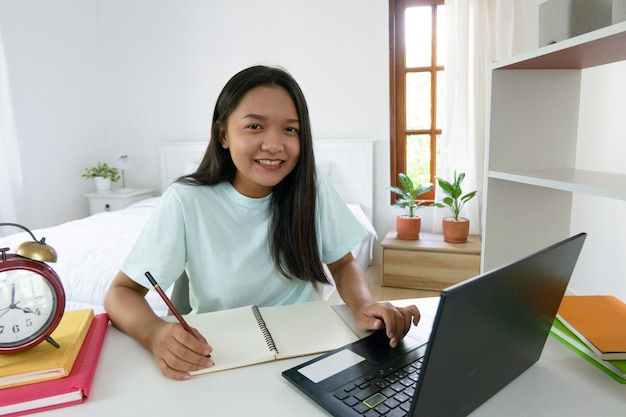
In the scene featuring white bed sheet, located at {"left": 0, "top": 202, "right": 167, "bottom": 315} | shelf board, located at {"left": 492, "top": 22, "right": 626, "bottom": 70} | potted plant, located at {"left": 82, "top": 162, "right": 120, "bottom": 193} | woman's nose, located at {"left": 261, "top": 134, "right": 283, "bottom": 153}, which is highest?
shelf board, located at {"left": 492, "top": 22, "right": 626, "bottom": 70}

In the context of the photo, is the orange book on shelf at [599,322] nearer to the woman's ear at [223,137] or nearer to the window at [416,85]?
the woman's ear at [223,137]

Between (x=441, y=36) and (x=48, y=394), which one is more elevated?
(x=441, y=36)

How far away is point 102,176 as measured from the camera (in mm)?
3777

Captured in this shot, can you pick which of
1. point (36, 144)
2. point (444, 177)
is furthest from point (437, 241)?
point (36, 144)

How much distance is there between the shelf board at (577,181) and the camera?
0.68 m

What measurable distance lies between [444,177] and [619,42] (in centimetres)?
256

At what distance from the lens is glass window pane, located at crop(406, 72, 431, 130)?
3.38m

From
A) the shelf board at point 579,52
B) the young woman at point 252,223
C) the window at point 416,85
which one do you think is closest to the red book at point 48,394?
the young woman at point 252,223

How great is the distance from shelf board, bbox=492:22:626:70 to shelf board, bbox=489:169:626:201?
0.23 metres

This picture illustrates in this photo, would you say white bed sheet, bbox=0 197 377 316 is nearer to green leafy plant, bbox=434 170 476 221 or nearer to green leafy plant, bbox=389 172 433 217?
green leafy plant, bbox=389 172 433 217

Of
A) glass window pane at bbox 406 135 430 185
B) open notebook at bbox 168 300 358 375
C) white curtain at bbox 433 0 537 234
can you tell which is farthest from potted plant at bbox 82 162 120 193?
open notebook at bbox 168 300 358 375

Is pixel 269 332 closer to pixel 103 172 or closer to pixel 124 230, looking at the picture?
pixel 124 230

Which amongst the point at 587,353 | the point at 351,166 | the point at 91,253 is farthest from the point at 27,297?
the point at 351,166

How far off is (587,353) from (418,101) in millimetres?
2879
